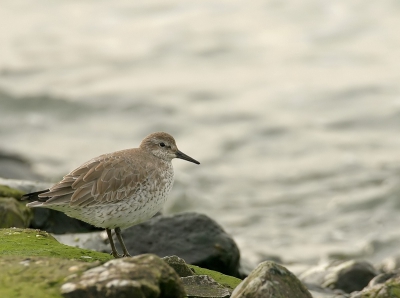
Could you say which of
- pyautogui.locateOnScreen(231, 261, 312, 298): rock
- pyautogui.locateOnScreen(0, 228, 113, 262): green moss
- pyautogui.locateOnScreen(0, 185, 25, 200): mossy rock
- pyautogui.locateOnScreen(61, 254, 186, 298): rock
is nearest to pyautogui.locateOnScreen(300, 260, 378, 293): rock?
pyautogui.locateOnScreen(0, 228, 113, 262): green moss

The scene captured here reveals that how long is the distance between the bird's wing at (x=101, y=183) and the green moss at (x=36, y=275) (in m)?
1.54

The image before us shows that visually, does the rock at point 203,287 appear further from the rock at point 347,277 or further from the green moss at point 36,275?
the rock at point 347,277

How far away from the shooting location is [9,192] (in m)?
10.3

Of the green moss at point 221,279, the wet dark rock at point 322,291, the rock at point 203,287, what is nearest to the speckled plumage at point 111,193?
the green moss at point 221,279

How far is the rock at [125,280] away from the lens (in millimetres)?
5402

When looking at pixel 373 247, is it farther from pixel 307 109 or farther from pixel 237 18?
pixel 237 18

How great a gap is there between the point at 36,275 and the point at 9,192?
4.69 metres

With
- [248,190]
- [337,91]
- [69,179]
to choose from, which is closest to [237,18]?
[337,91]

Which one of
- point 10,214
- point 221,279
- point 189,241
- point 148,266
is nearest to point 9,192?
point 10,214

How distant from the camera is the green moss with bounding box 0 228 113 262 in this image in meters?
7.18

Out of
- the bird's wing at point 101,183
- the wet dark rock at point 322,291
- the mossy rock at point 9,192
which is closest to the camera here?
the bird's wing at point 101,183

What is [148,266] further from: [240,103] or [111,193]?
[240,103]

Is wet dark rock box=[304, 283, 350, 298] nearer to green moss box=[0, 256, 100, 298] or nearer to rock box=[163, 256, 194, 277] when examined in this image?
rock box=[163, 256, 194, 277]

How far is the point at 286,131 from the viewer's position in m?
17.8
